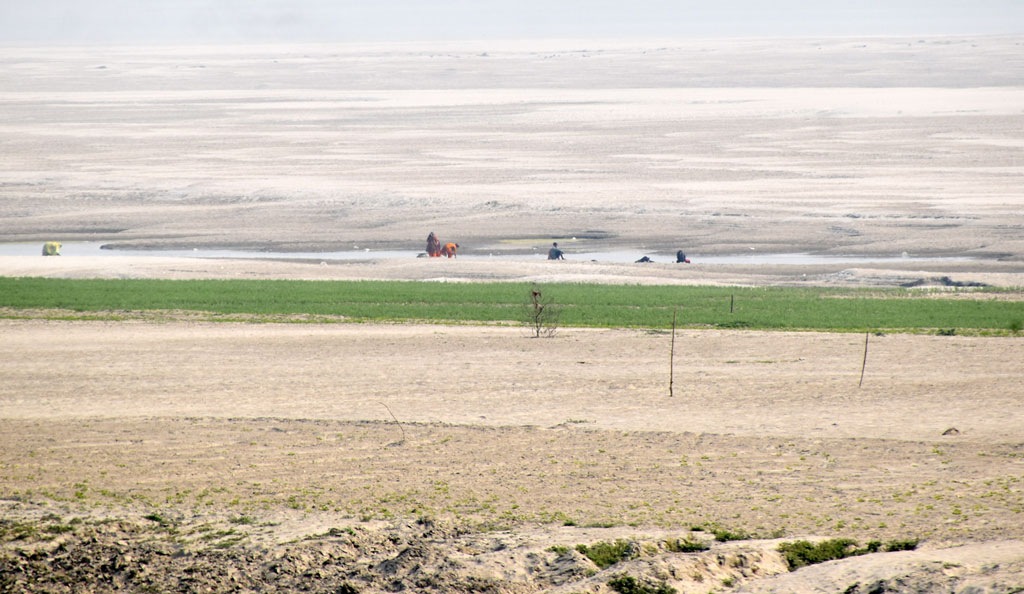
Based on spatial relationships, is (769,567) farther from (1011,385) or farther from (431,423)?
(1011,385)

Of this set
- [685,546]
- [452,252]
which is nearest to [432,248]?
[452,252]

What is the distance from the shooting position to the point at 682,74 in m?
124

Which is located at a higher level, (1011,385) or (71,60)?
(71,60)

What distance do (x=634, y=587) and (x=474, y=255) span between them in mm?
30833

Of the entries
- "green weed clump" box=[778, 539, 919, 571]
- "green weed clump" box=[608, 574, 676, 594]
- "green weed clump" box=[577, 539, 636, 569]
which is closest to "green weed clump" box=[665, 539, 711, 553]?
"green weed clump" box=[577, 539, 636, 569]

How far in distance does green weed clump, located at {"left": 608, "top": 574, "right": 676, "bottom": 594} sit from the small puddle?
29.1 metres

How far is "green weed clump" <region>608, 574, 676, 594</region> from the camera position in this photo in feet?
32.7

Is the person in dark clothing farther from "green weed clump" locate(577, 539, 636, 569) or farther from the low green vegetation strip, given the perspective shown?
"green weed clump" locate(577, 539, 636, 569)

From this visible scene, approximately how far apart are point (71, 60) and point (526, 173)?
124473mm

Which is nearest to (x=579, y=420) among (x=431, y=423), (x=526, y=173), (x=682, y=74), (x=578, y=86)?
(x=431, y=423)

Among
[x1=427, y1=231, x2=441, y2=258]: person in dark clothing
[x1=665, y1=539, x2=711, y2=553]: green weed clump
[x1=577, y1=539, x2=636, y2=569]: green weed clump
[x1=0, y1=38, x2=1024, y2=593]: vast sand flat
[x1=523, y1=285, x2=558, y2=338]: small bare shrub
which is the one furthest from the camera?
[x1=427, y1=231, x2=441, y2=258]: person in dark clothing

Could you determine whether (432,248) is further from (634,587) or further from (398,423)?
(634,587)

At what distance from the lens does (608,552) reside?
10.9 m

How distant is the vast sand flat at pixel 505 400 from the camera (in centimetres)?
1091
